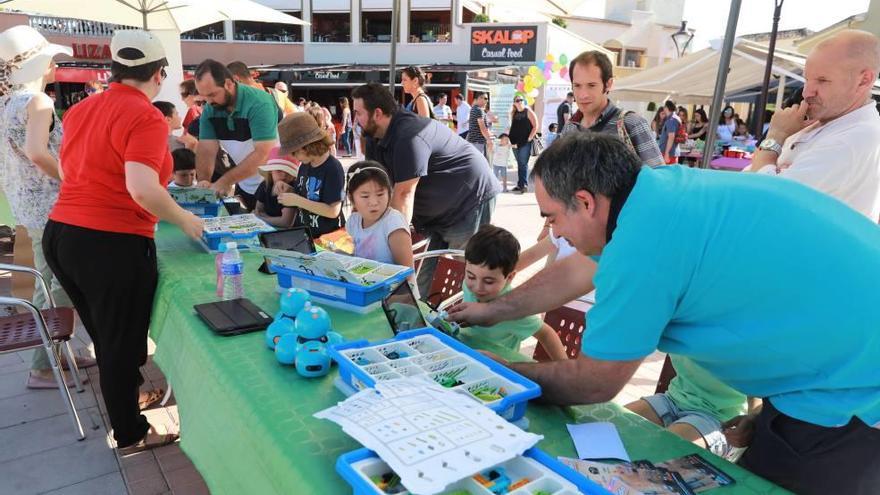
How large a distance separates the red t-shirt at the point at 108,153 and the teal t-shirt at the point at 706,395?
1866 millimetres

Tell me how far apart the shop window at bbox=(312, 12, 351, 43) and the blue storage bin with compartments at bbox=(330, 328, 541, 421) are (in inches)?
968

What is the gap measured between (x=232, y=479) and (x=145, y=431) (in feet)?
4.36

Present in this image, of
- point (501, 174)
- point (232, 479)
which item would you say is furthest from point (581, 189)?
point (501, 174)

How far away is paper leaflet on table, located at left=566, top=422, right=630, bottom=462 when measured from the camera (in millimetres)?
1163

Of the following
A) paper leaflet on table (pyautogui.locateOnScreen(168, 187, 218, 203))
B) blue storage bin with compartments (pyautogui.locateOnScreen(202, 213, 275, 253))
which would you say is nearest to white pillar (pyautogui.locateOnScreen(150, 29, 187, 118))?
paper leaflet on table (pyautogui.locateOnScreen(168, 187, 218, 203))

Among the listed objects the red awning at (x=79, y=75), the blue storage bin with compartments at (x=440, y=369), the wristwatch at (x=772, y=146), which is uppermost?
the red awning at (x=79, y=75)

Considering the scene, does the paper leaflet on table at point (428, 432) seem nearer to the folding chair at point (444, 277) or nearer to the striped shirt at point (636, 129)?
the folding chair at point (444, 277)

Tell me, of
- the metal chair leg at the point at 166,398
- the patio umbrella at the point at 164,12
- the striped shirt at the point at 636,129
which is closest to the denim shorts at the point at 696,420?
the striped shirt at the point at 636,129

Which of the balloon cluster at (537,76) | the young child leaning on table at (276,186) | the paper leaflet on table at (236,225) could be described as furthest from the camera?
the balloon cluster at (537,76)

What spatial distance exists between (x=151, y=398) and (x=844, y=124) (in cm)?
308

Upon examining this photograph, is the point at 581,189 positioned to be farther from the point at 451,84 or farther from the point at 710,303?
the point at 451,84

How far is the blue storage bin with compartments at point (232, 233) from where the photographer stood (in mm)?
2540

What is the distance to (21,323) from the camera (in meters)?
2.57

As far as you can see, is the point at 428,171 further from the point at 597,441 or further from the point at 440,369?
the point at 597,441
